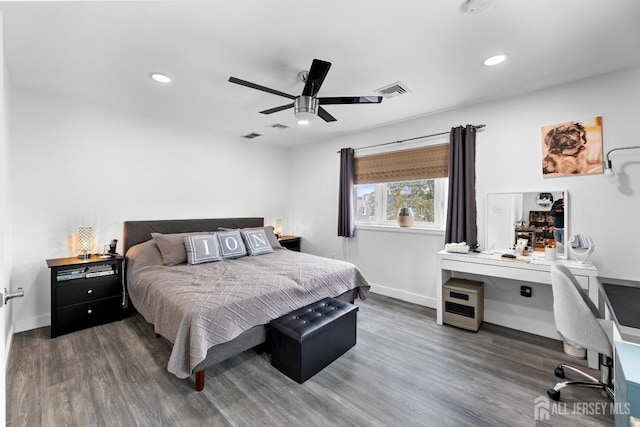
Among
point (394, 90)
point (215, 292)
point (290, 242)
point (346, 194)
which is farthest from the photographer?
point (290, 242)

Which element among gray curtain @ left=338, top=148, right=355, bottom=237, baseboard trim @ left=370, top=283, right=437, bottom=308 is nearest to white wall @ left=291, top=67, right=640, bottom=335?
baseboard trim @ left=370, top=283, right=437, bottom=308

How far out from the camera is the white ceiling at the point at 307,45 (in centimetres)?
180

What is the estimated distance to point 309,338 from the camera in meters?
2.19

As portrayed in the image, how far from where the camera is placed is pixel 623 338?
1.53 m

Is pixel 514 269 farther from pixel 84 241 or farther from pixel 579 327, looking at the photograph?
pixel 84 241

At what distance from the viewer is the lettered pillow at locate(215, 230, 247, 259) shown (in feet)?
11.9

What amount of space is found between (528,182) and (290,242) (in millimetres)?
3603

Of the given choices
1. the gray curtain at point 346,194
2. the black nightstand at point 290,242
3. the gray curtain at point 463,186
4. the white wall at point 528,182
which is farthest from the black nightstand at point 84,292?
the gray curtain at point 463,186

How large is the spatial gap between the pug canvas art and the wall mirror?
256 millimetres

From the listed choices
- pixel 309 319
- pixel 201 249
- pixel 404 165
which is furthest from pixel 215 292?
pixel 404 165

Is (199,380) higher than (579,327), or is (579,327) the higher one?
(579,327)

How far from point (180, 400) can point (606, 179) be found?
4.05 metres

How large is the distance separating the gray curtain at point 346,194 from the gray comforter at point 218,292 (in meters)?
1.10

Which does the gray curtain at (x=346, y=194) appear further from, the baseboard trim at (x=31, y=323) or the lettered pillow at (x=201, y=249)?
the baseboard trim at (x=31, y=323)
